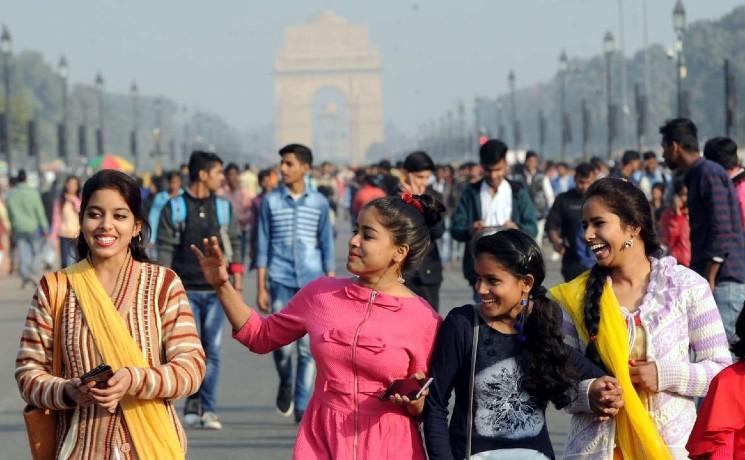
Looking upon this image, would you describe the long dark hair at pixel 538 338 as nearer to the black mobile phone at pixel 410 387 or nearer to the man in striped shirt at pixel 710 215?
the black mobile phone at pixel 410 387

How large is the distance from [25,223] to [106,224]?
17.9 m

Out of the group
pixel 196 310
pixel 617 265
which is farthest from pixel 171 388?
pixel 196 310

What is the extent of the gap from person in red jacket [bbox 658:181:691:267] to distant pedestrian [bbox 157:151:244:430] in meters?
3.14

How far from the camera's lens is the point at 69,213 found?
2041 cm

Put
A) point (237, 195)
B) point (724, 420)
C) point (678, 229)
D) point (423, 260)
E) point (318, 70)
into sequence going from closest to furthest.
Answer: point (724, 420), point (423, 260), point (678, 229), point (237, 195), point (318, 70)

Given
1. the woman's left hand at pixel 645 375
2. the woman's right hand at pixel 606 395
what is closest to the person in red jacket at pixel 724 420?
the woman's right hand at pixel 606 395

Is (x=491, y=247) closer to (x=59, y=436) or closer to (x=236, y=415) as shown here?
(x=59, y=436)

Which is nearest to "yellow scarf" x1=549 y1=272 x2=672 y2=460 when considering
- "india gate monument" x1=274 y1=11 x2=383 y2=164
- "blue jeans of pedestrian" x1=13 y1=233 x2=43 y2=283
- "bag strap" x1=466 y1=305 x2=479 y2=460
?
"bag strap" x1=466 y1=305 x2=479 y2=460

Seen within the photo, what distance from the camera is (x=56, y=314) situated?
4570 millimetres

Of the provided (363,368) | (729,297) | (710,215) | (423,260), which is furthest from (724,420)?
(423,260)

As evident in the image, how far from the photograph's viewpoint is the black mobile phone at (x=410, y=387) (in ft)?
14.7

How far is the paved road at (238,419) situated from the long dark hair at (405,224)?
146 inches

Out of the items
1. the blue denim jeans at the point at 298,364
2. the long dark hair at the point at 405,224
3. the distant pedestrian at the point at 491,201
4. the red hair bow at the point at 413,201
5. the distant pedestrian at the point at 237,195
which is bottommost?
the blue denim jeans at the point at 298,364

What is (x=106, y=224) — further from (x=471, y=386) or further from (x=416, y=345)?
(x=471, y=386)
